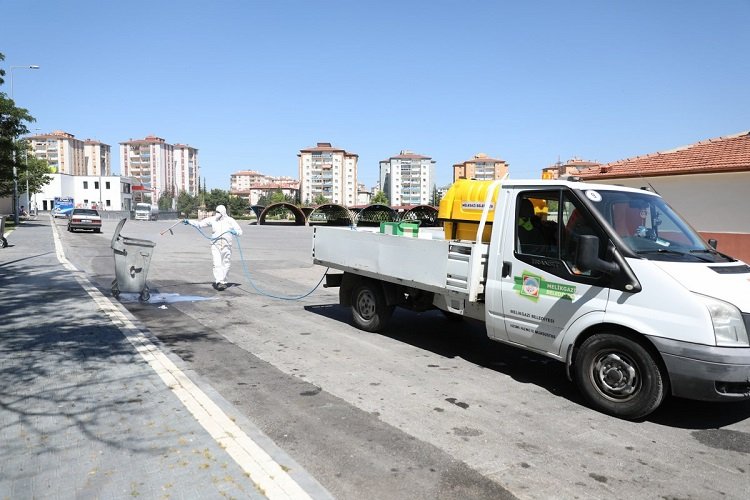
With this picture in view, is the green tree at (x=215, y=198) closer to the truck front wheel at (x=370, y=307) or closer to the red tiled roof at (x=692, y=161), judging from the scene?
the red tiled roof at (x=692, y=161)

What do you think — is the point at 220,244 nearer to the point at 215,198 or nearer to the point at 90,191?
the point at 215,198

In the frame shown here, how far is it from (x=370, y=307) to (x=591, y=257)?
12.7 feet

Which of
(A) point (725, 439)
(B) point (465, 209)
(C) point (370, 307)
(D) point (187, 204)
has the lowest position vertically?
(A) point (725, 439)

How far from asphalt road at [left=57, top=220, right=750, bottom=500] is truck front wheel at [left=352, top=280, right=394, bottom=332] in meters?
0.21

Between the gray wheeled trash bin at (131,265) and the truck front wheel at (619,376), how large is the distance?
315 inches

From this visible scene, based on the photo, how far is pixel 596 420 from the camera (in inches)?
186

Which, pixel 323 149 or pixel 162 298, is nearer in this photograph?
pixel 162 298

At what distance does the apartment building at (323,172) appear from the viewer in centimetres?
16238

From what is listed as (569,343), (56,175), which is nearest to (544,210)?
(569,343)

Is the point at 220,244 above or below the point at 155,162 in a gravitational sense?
below

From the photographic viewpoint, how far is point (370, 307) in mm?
8039

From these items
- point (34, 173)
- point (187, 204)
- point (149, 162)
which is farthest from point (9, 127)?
point (149, 162)

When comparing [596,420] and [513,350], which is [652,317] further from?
[513,350]

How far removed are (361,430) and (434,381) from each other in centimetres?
155
